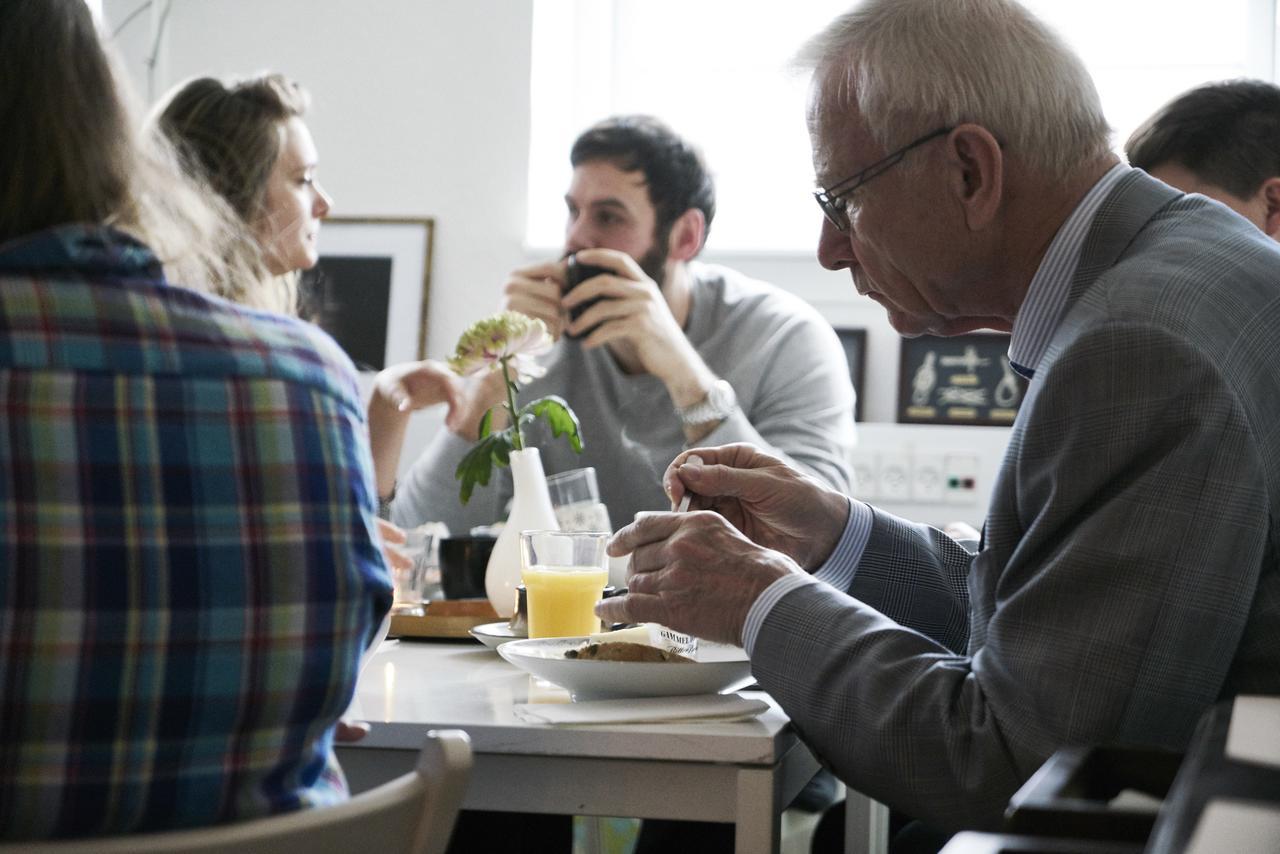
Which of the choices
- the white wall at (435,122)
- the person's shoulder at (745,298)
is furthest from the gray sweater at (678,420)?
the white wall at (435,122)

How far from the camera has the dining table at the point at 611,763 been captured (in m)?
0.99

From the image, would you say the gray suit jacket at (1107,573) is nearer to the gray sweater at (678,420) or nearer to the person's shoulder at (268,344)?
the person's shoulder at (268,344)

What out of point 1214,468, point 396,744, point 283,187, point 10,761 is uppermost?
point 283,187

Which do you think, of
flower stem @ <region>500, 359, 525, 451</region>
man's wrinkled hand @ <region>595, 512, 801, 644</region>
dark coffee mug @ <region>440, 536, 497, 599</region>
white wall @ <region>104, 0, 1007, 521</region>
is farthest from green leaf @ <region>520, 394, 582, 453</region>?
white wall @ <region>104, 0, 1007, 521</region>

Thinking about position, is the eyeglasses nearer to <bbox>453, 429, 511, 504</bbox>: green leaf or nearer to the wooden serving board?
<bbox>453, 429, 511, 504</bbox>: green leaf

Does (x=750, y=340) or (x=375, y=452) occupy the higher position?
(x=750, y=340)

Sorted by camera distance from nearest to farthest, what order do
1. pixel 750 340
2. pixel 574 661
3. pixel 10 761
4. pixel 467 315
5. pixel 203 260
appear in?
pixel 10 761
pixel 203 260
pixel 574 661
pixel 750 340
pixel 467 315

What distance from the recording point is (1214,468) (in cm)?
88

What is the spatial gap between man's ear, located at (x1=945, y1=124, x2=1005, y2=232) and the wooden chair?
2.11 ft

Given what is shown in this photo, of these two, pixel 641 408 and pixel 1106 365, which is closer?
pixel 1106 365

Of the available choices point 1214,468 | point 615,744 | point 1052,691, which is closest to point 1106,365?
point 1214,468

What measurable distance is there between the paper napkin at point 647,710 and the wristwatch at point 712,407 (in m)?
1.14

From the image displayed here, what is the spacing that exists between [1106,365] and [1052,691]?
0.22 metres

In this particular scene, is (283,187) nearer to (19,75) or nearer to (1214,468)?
(19,75)
